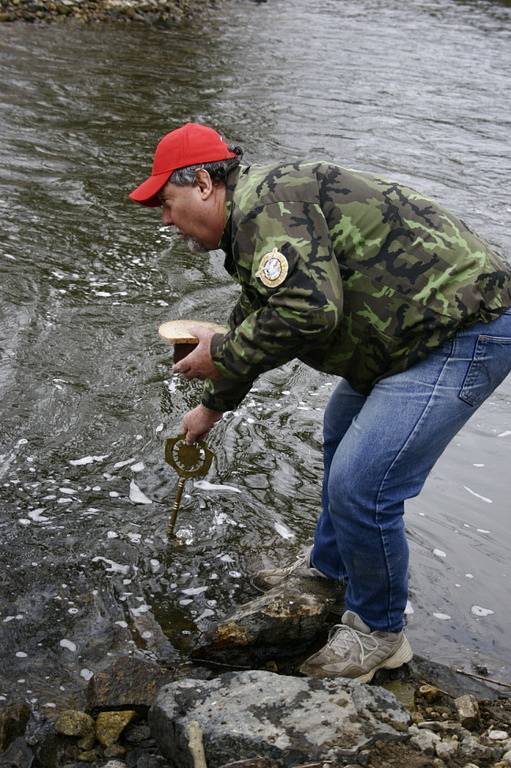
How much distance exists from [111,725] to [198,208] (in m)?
1.89

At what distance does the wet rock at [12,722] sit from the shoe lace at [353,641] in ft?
3.98

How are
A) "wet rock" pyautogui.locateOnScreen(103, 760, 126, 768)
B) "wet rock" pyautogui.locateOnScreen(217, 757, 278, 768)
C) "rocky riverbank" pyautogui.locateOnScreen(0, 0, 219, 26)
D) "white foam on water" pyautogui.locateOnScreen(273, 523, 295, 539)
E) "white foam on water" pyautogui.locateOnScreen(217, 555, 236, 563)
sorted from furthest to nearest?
"rocky riverbank" pyautogui.locateOnScreen(0, 0, 219, 26) → "white foam on water" pyautogui.locateOnScreen(273, 523, 295, 539) → "white foam on water" pyautogui.locateOnScreen(217, 555, 236, 563) → "wet rock" pyautogui.locateOnScreen(103, 760, 126, 768) → "wet rock" pyautogui.locateOnScreen(217, 757, 278, 768)

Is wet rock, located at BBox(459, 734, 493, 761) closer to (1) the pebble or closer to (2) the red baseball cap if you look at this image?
(1) the pebble

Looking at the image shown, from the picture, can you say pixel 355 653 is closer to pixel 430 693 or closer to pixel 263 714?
pixel 430 693

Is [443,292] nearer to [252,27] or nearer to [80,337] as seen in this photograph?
[80,337]

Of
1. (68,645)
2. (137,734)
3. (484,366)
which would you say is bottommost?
(68,645)

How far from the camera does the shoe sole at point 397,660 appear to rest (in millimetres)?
3873

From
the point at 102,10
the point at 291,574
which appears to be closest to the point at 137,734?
the point at 291,574

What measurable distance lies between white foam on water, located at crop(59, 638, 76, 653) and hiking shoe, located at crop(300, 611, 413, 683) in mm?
957

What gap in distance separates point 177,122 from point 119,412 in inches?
323

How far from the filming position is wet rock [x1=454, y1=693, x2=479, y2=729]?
364 cm

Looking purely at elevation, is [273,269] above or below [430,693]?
above

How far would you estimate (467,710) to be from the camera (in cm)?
370

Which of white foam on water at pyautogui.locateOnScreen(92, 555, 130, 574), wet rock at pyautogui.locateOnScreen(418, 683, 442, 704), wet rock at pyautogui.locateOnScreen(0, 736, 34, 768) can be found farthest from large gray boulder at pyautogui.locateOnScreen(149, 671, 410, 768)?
white foam on water at pyautogui.locateOnScreen(92, 555, 130, 574)
